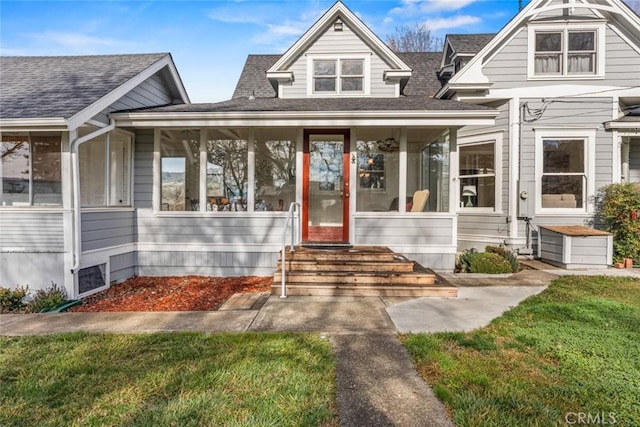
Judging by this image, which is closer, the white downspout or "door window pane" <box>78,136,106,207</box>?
the white downspout

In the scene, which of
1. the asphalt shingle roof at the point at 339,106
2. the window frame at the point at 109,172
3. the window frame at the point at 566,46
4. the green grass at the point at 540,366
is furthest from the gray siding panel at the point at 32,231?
the window frame at the point at 566,46

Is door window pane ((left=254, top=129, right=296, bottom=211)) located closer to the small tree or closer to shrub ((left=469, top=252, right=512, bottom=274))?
shrub ((left=469, top=252, right=512, bottom=274))

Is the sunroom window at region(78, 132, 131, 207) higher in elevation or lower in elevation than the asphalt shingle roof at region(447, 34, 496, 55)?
lower

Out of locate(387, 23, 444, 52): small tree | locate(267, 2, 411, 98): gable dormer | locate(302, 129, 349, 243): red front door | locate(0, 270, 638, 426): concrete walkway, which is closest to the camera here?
locate(0, 270, 638, 426): concrete walkway

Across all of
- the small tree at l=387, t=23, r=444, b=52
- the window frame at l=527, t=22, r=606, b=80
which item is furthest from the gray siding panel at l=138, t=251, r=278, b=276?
the small tree at l=387, t=23, r=444, b=52

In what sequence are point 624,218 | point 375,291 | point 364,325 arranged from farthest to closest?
point 624,218
point 375,291
point 364,325

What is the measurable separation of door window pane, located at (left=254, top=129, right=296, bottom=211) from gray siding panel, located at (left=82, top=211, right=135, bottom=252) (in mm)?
2571

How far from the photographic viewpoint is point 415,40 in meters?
20.8

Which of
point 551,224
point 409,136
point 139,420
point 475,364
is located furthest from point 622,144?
point 139,420

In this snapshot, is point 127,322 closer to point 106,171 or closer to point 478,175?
point 106,171

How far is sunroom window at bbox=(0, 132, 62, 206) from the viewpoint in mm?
5441

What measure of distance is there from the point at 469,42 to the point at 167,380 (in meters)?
10.6

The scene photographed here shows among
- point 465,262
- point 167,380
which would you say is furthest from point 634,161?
point 167,380

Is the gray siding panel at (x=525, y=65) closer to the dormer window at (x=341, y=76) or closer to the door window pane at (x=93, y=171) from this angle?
the dormer window at (x=341, y=76)
